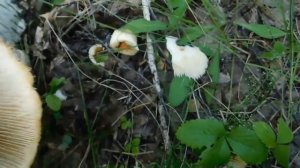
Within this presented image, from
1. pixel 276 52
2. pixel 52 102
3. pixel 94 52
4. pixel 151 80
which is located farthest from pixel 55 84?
pixel 276 52

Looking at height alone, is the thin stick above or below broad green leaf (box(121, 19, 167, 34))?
below

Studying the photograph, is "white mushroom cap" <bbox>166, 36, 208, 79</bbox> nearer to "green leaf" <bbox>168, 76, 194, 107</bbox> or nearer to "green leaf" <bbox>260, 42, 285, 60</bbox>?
"green leaf" <bbox>168, 76, 194, 107</bbox>

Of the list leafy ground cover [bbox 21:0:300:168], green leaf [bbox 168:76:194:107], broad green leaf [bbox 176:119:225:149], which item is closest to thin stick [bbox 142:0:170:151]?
leafy ground cover [bbox 21:0:300:168]

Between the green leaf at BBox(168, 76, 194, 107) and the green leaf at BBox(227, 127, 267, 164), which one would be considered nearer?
the green leaf at BBox(227, 127, 267, 164)

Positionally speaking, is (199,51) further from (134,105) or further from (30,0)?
(30,0)

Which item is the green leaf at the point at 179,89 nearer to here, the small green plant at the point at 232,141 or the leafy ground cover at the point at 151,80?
the leafy ground cover at the point at 151,80

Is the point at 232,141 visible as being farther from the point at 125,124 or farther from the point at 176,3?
the point at 176,3
